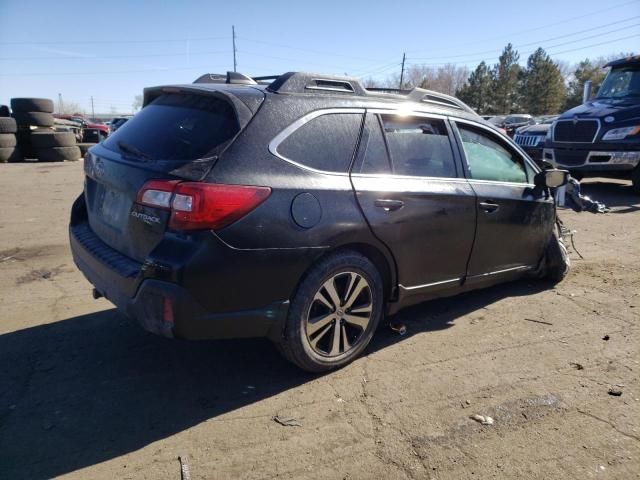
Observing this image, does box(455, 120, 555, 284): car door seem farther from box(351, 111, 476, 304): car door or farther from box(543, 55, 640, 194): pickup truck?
box(543, 55, 640, 194): pickup truck

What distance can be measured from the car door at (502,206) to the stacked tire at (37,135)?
17197mm

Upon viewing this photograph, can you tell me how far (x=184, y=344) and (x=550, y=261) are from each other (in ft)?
11.8

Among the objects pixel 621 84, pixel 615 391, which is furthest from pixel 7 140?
pixel 615 391

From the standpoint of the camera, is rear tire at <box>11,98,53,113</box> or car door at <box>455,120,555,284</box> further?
rear tire at <box>11,98,53,113</box>

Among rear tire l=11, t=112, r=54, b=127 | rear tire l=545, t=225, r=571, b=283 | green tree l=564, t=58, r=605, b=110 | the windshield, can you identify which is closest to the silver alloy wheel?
rear tire l=545, t=225, r=571, b=283

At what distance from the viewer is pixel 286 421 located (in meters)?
2.84

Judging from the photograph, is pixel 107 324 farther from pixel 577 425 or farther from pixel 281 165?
pixel 577 425

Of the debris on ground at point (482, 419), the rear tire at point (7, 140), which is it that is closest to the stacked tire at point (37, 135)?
the rear tire at point (7, 140)

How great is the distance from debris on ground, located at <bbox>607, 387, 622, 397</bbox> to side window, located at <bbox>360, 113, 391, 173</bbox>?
202 cm

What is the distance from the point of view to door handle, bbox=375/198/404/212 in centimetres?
333

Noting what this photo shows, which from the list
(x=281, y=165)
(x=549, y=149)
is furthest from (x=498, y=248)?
(x=549, y=149)

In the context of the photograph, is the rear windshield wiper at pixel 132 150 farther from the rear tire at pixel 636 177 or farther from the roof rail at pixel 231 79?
the rear tire at pixel 636 177

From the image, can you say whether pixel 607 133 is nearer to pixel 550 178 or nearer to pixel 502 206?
pixel 550 178

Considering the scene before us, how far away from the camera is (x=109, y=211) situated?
3.24 meters
